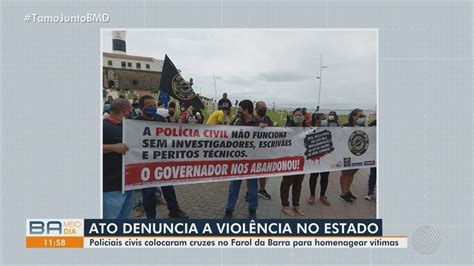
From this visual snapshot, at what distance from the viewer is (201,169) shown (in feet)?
10.5

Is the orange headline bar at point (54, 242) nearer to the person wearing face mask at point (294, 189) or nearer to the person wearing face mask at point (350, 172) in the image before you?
the person wearing face mask at point (294, 189)

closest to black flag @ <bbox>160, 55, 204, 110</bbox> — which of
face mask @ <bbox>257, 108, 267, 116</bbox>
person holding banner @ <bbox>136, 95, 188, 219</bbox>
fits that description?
person holding banner @ <bbox>136, 95, 188, 219</bbox>

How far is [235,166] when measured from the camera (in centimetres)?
336

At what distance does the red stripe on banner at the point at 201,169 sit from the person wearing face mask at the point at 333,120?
37.7 inches

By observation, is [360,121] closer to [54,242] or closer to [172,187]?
[172,187]

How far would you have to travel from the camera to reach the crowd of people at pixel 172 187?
251 cm

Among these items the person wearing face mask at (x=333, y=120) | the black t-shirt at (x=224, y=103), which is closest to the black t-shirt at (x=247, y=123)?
the person wearing face mask at (x=333, y=120)

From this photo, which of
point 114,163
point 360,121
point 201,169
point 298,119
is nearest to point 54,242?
point 114,163

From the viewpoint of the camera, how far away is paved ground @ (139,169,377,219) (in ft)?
11.9

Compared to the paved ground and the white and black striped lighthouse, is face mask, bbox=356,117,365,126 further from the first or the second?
the white and black striped lighthouse

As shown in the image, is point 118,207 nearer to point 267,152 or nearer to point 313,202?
point 267,152

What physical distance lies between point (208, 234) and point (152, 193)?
3.14 feet

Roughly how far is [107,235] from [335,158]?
12.2 ft

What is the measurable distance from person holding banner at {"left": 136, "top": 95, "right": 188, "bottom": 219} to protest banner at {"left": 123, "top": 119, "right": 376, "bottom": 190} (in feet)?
0.39
